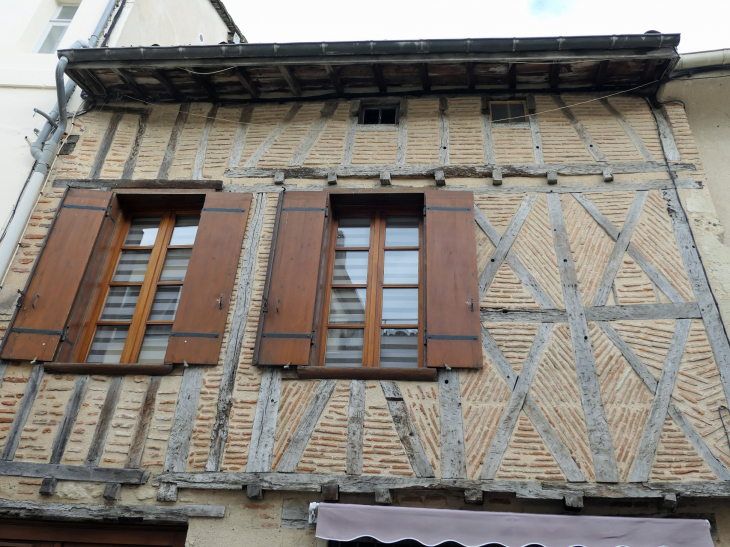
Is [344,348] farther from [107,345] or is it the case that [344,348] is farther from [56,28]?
[56,28]

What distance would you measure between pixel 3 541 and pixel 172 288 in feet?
6.77

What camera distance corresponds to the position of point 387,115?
543cm

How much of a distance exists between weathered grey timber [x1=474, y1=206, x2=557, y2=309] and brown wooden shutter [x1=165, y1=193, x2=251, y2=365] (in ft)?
6.41

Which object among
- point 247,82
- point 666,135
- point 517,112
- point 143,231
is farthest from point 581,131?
point 143,231

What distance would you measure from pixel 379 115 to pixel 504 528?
3737 mm

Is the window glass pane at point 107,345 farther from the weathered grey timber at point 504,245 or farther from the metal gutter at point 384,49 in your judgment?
the weathered grey timber at point 504,245

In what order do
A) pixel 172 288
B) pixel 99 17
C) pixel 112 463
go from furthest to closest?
pixel 99 17, pixel 172 288, pixel 112 463

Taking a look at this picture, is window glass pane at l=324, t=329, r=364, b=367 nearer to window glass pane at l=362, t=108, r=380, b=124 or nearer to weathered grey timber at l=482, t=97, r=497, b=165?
weathered grey timber at l=482, t=97, r=497, b=165

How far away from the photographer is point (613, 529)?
3.26 metres

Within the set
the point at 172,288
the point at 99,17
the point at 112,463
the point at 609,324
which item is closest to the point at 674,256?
the point at 609,324

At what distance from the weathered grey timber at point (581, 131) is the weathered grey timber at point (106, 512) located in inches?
159

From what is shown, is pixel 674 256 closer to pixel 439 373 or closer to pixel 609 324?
pixel 609 324

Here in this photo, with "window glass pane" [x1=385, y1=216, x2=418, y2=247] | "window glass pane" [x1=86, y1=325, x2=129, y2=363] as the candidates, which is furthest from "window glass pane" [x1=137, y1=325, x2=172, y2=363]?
"window glass pane" [x1=385, y1=216, x2=418, y2=247]

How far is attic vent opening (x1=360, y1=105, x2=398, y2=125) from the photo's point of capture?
5391 millimetres
